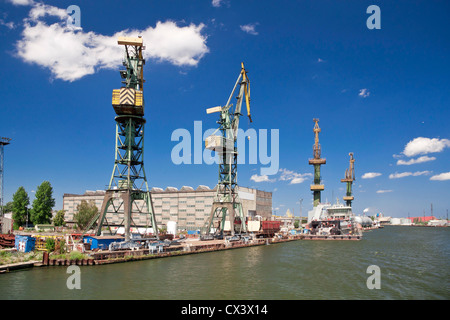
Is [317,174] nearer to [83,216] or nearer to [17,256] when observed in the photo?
[83,216]

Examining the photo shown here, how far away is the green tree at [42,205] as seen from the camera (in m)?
99.1

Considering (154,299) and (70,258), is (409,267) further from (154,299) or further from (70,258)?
(70,258)

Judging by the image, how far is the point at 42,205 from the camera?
325 feet

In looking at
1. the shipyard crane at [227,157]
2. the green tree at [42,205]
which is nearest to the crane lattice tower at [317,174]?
the shipyard crane at [227,157]

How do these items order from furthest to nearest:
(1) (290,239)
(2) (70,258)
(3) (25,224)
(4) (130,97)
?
(3) (25,224) < (1) (290,239) < (4) (130,97) < (2) (70,258)

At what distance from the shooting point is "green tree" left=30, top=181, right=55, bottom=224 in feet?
325

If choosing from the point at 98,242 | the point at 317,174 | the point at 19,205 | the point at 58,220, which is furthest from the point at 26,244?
the point at 317,174

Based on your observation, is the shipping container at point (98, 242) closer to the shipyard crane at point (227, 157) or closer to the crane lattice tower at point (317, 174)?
the shipyard crane at point (227, 157)

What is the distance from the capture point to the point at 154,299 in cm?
2603

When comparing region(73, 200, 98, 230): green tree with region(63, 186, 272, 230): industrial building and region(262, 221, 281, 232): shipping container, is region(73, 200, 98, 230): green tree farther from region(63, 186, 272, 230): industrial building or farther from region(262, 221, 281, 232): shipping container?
region(262, 221, 281, 232): shipping container

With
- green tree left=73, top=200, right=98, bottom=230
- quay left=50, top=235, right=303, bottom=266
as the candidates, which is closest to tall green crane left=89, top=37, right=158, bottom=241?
quay left=50, top=235, right=303, bottom=266
